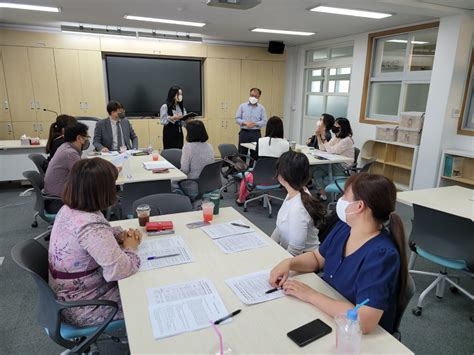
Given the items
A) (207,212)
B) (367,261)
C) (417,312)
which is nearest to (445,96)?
(417,312)

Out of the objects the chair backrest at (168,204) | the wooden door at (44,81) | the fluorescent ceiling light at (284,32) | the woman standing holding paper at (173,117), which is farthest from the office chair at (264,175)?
the wooden door at (44,81)

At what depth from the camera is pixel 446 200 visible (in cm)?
266

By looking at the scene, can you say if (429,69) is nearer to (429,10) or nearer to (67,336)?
(429,10)

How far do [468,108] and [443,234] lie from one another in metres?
3.57

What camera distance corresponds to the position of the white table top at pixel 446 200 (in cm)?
240

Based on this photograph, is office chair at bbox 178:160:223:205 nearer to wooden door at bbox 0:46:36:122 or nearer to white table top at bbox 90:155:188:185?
white table top at bbox 90:155:188:185

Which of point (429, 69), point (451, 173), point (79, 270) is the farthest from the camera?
point (429, 69)

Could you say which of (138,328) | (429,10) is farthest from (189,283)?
(429,10)

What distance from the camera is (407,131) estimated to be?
530 centimetres

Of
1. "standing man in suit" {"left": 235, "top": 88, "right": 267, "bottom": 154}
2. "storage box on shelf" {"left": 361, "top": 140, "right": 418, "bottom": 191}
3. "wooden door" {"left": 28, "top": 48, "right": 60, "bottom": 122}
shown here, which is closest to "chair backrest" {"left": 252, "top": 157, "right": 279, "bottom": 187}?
"standing man in suit" {"left": 235, "top": 88, "right": 267, "bottom": 154}

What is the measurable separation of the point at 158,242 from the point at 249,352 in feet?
3.10

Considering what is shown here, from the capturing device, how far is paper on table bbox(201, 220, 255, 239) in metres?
1.93

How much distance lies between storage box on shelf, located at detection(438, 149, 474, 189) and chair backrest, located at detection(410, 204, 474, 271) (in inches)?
117

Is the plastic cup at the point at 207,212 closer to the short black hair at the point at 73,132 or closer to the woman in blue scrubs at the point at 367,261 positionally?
the woman in blue scrubs at the point at 367,261
